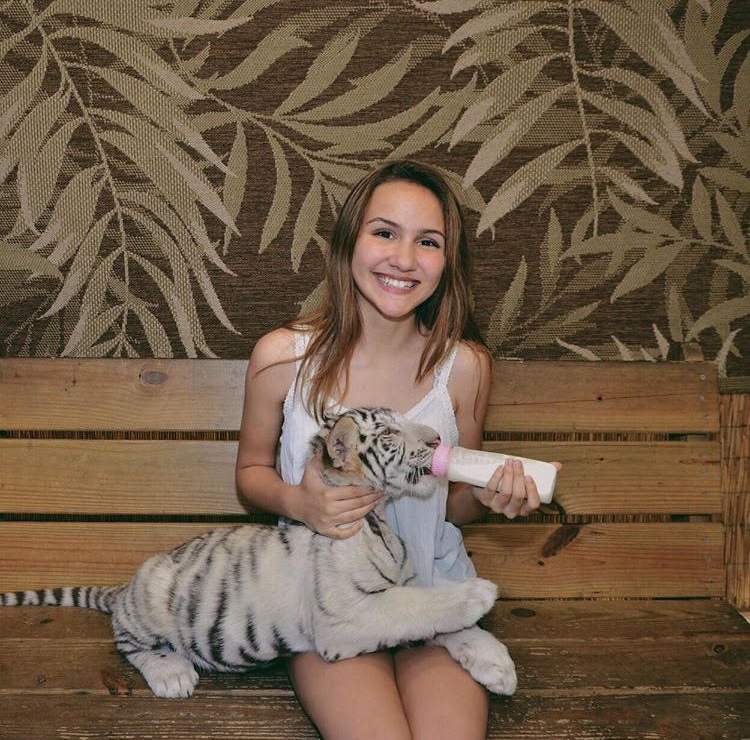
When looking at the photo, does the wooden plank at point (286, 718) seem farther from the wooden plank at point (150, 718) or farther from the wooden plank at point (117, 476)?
the wooden plank at point (117, 476)

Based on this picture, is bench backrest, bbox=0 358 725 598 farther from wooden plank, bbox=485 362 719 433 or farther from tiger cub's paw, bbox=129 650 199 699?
tiger cub's paw, bbox=129 650 199 699

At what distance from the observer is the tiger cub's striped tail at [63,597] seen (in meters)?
1.71

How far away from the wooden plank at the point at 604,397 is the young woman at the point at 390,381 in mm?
155

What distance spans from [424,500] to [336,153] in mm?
788

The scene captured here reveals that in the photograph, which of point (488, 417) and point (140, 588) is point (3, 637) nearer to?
point (140, 588)

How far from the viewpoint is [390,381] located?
1603 millimetres

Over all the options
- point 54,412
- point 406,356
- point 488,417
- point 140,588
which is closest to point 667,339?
point 488,417

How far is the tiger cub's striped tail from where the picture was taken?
1712 mm

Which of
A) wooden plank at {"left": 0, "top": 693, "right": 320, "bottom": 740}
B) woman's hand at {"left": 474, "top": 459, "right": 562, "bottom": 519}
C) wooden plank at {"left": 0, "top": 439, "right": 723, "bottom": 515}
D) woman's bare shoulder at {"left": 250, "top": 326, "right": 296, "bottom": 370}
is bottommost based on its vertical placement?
wooden plank at {"left": 0, "top": 693, "right": 320, "bottom": 740}

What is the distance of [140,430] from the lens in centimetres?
179

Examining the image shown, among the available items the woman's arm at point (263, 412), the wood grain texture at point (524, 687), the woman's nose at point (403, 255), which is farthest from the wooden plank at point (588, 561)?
the woman's nose at point (403, 255)

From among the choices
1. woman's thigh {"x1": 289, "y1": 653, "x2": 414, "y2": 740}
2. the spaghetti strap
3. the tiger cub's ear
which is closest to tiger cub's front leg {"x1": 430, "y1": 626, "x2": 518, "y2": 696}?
woman's thigh {"x1": 289, "y1": 653, "x2": 414, "y2": 740}

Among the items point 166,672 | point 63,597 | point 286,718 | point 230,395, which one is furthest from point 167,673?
point 230,395

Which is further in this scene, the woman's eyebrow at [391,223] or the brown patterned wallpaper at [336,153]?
the brown patterned wallpaper at [336,153]
